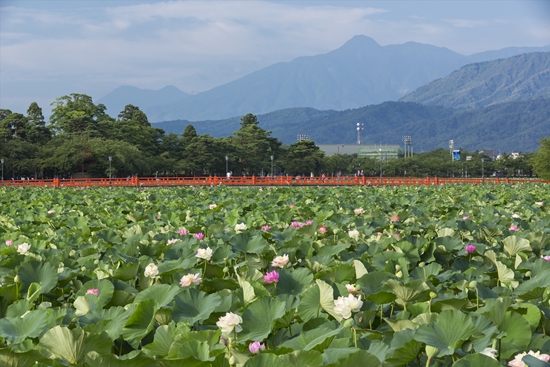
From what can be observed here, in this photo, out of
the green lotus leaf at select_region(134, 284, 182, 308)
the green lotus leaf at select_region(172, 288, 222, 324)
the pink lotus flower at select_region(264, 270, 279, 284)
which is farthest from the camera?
the pink lotus flower at select_region(264, 270, 279, 284)

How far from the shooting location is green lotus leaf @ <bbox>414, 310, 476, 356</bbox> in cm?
204

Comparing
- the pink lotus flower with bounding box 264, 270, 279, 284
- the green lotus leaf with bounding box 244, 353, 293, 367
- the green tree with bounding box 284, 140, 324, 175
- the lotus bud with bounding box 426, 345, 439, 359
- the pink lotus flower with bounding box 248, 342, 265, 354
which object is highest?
the green tree with bounding box 284, 140, 324, 175

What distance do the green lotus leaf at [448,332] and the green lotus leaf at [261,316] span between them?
1.77 feet

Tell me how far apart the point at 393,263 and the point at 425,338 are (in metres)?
1.72

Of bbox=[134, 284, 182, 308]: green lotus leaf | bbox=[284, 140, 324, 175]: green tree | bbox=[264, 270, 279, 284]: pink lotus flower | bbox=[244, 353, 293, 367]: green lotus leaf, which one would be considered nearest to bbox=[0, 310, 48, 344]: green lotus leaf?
bbox=[134, 284, 182, 308]: green lotus leaf

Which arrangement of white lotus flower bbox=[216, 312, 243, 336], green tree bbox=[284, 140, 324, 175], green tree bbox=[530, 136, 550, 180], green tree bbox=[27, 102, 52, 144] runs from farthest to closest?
green tree bbox=[284, 140, 324, 175]
green tree bbox=[27, 102, 52, 144]
green tree bbox=[530, 136, 550, 180]
white lotus flower bbox=[216, 312, 243, 336]

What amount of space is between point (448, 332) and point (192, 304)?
1.04 meters

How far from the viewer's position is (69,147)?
193 ft

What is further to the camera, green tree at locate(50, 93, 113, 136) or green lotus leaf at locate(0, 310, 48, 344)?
green tree at locate(50, 93, 113, 136)

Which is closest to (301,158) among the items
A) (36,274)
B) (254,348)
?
(36,274)

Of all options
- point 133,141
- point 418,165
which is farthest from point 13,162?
point 418,165

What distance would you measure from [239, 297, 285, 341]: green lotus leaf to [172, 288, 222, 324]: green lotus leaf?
24cm

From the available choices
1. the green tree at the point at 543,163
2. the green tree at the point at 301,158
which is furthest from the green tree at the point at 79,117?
the green tree at the point at 543,163

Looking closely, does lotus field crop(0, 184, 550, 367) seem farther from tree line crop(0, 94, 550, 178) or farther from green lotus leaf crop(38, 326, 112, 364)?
tree line crop(0, 94, 550, 178)
